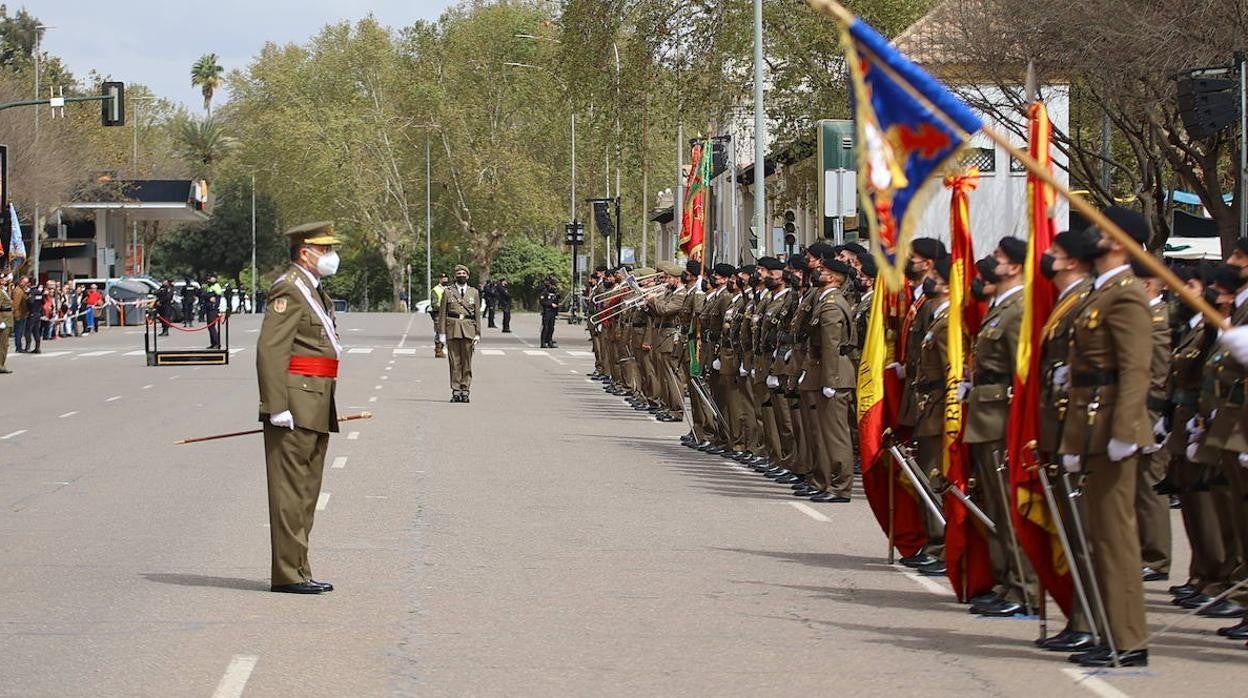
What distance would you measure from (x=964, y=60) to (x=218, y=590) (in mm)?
27565

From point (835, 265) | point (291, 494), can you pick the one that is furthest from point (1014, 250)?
point (835, 265)

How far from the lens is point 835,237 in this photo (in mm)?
30609

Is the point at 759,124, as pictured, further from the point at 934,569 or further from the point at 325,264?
→ the point at 325,264

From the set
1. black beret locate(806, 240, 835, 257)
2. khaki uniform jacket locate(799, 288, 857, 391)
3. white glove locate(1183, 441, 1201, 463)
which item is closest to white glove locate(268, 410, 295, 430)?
white glove locate(1183, 441, 1201, 463)

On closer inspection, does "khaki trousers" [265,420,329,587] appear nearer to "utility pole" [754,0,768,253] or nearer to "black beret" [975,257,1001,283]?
"black beret" [975,257,1001,283]

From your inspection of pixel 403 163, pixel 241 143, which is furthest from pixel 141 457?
pixel 241 143

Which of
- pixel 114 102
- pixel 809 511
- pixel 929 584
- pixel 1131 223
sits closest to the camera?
pixel 1131 223

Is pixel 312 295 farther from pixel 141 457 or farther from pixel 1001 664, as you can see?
pixel 141 457

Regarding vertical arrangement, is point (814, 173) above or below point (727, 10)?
below

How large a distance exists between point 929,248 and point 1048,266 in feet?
12.1

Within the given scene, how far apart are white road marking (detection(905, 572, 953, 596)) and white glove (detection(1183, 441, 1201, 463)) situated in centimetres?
151

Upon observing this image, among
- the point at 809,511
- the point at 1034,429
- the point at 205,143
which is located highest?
the point at 205,143

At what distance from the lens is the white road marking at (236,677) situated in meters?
7.86

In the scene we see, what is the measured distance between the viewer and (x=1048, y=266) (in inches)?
348
